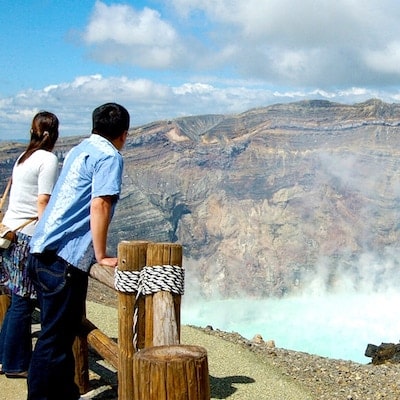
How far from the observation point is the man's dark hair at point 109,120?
3504 millimetres

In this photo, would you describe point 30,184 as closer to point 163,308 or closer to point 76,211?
point 76,211

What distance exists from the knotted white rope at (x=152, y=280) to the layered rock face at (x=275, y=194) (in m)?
54.9

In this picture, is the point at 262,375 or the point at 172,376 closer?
the point at 172,376

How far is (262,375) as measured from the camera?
6.11m

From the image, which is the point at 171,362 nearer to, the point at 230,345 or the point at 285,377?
the point at 285,377

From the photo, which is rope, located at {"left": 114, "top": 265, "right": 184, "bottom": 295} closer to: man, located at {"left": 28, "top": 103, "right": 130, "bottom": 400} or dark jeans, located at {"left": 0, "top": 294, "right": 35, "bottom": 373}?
man, located at {"left": 28, "top": 103, "right": 130, "bottom": 400}

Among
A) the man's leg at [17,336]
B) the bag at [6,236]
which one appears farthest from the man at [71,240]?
the man's leg at [17,336]

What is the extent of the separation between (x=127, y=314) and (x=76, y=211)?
675mm

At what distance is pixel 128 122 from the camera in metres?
3.63

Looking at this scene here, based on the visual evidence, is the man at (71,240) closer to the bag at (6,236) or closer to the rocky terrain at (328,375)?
the bag at (6,236)

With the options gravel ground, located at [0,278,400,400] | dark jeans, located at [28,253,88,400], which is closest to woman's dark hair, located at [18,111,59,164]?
dark jeans, located at [28,253,88,400]

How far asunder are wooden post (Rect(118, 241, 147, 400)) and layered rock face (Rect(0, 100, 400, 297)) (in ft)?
180

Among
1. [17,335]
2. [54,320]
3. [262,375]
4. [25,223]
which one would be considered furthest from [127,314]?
[262,375]

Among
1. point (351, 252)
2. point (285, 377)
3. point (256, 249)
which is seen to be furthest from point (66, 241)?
point (351, 252)
